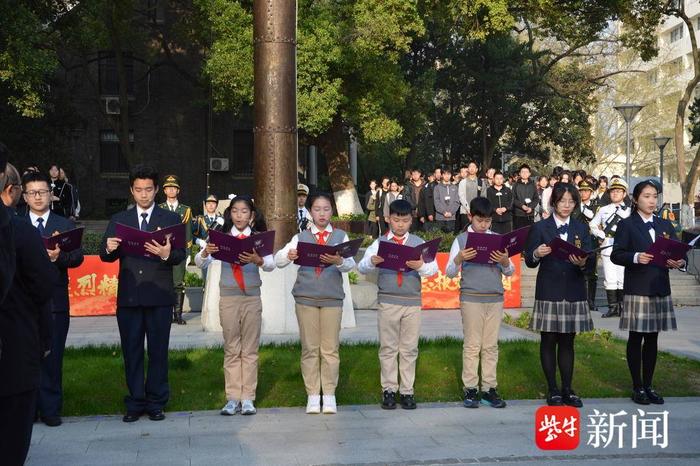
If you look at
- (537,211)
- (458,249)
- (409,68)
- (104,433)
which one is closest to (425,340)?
(458,249)

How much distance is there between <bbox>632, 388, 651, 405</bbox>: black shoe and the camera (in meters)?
8.78

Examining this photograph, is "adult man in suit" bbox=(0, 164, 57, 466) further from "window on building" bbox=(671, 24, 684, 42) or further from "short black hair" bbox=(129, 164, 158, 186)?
"window on building" bbox=(671, 24, 684, 42)

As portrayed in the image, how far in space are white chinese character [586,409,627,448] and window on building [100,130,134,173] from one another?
35033 millimetres

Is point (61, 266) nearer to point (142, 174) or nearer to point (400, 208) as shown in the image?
point (142, 174)

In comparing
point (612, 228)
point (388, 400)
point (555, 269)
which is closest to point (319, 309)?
point (388, 400)

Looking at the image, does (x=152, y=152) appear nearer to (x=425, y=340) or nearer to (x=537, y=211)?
(x=537, y=211)

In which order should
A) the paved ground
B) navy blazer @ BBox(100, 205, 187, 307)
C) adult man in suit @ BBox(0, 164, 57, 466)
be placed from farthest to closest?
navy blazer @ BBox(100, 205, 187, 307) < the paved ground < adult man in suit @ BBox(0, 164, 57, 466)

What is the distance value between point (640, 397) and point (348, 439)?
9.70ft

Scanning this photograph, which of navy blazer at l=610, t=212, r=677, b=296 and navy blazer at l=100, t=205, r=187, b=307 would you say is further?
navy blazer at l=610, t=212, r=677, b=296

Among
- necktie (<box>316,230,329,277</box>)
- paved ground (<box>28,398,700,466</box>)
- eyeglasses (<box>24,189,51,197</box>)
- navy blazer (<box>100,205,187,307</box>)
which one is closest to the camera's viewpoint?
paved ground (<box>28,398,700,466</box>)

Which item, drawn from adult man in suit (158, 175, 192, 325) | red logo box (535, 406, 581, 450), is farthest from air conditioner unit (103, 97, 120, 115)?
red logo box (535, 406, 581, 450)

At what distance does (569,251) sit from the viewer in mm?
8289

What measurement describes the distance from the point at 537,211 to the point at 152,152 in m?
25.0

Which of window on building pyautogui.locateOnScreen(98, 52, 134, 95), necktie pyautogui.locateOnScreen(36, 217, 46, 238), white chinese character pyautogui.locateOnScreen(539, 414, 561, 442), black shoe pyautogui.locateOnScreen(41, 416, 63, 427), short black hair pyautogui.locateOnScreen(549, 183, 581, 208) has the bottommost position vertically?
white chinese character pyautogui.locateOnScreen(539, 414, 561, 442)
